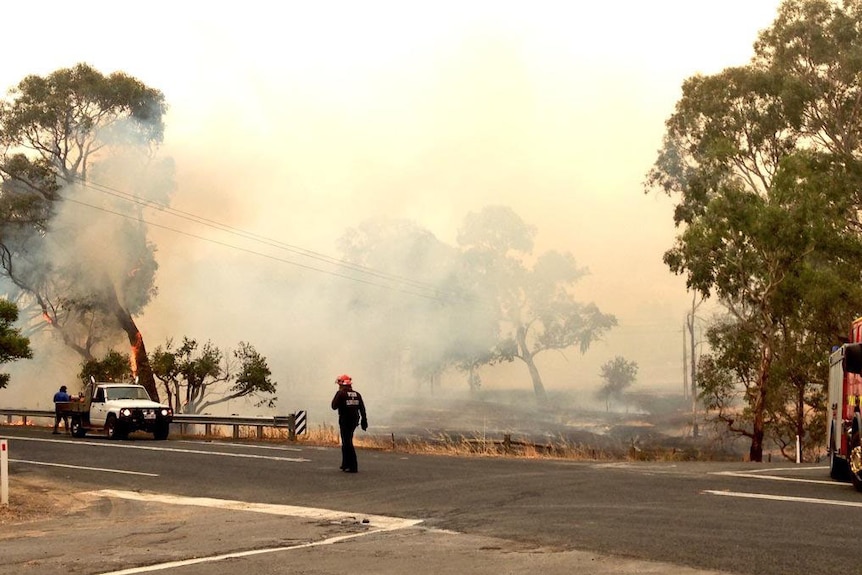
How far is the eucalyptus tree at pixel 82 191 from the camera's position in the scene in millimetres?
54219

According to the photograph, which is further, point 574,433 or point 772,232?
point 574,433

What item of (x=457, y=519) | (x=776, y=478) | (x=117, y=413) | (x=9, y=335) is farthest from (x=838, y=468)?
(x=9, y=335)

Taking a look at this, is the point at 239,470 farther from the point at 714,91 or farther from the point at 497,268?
the point at 497,268

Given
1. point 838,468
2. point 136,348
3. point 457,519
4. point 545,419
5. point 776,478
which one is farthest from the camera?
point 545,419

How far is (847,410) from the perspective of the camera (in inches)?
624

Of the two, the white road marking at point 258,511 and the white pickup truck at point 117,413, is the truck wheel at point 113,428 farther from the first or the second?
the white road marking at point 258,511

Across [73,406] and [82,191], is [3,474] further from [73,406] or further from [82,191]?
[82,191]

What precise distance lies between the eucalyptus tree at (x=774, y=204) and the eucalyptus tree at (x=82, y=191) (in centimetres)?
2887

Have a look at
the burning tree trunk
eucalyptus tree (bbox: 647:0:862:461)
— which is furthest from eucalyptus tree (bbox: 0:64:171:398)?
eucalyptus tree (bbox: 647:0:862:461)

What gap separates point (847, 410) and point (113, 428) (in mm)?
22859

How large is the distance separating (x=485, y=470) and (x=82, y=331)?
44.1m

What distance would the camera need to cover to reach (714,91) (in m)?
45.9

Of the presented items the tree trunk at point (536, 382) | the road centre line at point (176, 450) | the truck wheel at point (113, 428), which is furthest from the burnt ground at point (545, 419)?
the road centre line at point (176, 450)

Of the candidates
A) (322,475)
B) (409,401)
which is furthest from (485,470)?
(409,401)
